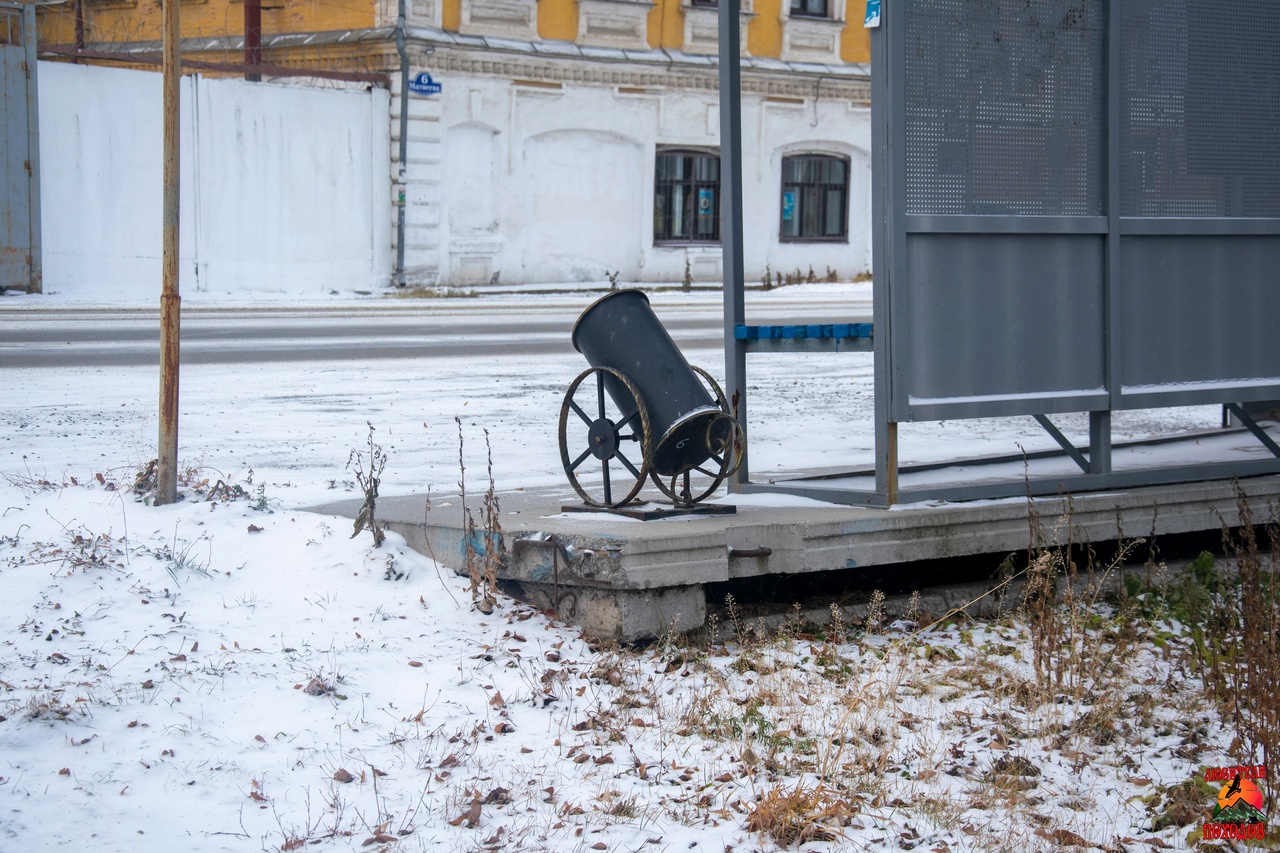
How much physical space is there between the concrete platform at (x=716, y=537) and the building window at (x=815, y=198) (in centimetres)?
2140

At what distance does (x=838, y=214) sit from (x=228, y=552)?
23630mm

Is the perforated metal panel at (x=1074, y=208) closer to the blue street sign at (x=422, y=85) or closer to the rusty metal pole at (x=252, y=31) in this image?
the blue street sign at (x=422, y=85)

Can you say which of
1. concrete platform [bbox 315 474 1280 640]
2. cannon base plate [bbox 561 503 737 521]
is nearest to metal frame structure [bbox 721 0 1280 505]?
concrete platform [bbox 315 474 1280 640]

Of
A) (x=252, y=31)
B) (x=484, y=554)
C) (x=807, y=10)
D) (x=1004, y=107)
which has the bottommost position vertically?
(x=484, y=554)

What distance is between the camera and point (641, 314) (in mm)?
5555

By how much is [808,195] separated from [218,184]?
457 inches

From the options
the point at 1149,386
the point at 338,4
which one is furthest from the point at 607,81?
the point at 1149,386

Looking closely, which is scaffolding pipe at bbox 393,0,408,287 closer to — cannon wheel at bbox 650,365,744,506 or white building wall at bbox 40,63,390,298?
white building wall at bbox 40,63,390,298

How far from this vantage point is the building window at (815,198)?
27125 mm

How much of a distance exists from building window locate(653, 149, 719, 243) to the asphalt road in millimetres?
5494

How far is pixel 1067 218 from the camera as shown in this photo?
18.8 feet

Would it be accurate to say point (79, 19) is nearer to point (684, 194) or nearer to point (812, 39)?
point (684, 194)

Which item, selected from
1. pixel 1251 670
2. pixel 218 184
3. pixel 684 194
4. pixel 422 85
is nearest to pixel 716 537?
pixel 1251 670

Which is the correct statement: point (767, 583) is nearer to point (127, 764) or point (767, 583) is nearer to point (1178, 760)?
point (1178, 760)
